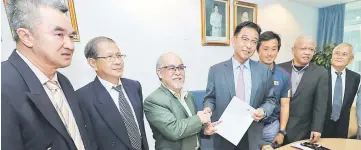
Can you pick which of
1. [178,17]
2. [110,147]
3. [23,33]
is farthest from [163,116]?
[178,17]

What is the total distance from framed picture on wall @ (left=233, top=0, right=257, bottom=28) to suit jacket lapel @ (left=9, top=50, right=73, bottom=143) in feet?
10.2

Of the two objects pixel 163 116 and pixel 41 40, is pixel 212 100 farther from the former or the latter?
pixel 41 40

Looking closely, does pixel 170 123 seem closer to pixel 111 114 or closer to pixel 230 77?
pixel 111 114

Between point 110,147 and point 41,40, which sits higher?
point 41,40

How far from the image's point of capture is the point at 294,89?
5.94ft

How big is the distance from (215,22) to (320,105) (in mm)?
1912

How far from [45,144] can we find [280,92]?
1.69 meters

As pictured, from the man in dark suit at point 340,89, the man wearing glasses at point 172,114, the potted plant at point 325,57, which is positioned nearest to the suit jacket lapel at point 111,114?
the man wearing glasses at point 172,114

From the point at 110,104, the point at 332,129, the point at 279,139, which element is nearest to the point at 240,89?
the point at 279,139

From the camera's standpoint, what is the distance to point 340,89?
6.77ft

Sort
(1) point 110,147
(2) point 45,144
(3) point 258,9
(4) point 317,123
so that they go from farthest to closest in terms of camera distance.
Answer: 1. (3) point 258,9
2. (4) point 317,123
3. (1) point 110,147
4. (2) point 45,144

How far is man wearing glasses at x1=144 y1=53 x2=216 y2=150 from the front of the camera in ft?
3.83

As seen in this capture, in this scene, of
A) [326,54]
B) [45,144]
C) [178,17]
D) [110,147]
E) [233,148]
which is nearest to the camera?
[45,144]

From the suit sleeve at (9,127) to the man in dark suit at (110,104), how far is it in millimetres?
464
